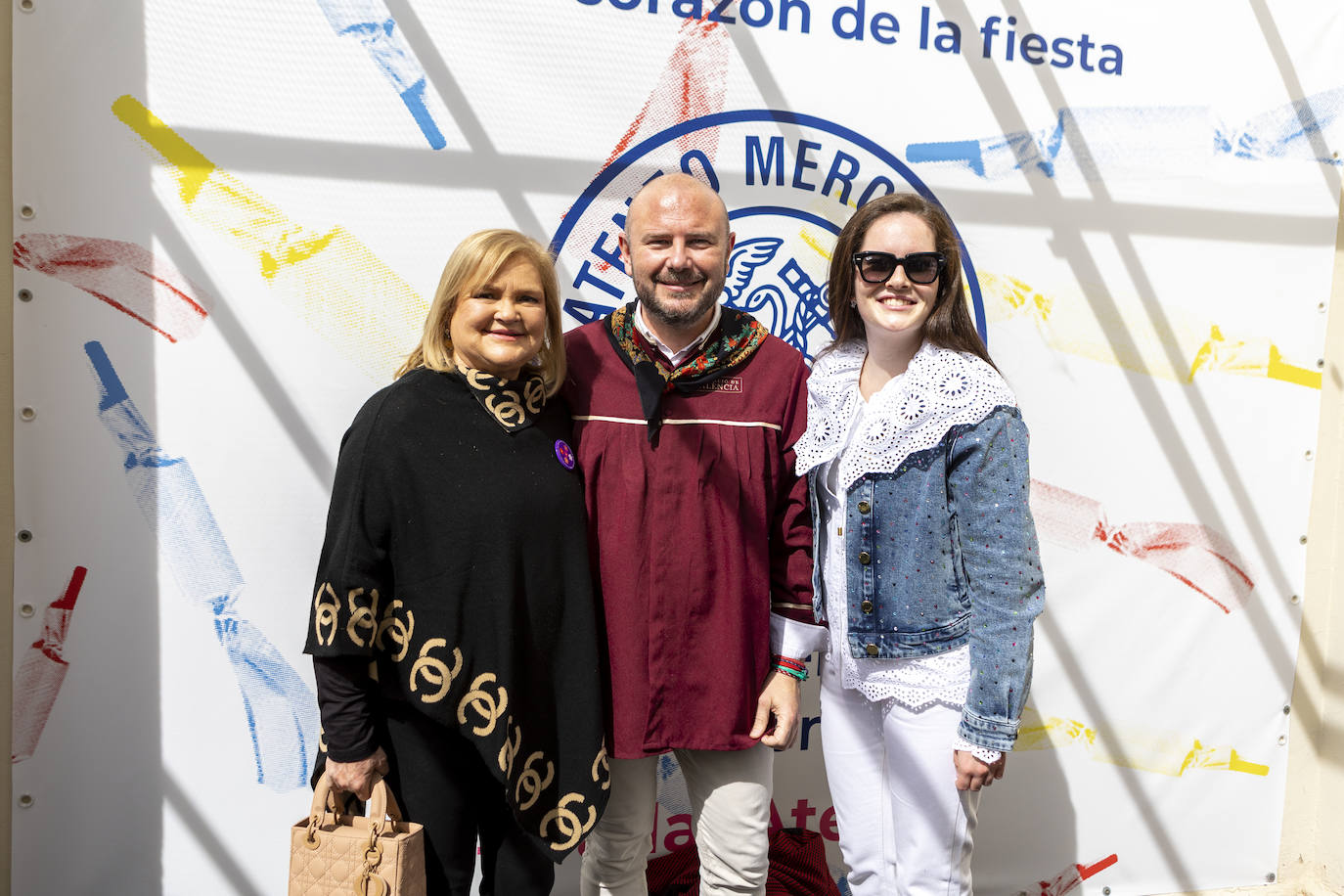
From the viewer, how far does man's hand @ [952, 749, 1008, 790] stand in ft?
5.66

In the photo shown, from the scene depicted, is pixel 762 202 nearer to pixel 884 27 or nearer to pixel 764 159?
pixel 764 159

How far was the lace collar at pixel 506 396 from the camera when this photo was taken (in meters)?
1.81

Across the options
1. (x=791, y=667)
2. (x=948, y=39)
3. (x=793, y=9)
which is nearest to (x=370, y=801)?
(x=791, y=667)

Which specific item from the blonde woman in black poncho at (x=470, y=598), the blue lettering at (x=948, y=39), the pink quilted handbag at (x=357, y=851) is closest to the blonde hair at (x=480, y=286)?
the blonde woman in black poncho at (x=470, y=598)

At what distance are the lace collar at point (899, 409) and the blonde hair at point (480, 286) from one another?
528 millimetres

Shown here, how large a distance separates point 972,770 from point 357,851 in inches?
42.7

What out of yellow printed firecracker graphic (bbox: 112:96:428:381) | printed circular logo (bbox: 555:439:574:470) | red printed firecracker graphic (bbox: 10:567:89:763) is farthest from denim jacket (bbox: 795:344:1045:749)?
red printed firecracker graphic (bbox: 10:567:89:763)

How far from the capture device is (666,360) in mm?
2002

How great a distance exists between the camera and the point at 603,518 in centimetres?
193

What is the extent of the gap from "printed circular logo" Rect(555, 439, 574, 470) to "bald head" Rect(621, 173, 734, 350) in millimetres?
320

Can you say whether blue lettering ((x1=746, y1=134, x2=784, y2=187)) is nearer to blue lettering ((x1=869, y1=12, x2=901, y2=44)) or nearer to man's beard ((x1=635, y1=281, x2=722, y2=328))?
blue lettering ((x1=869, y1=12, x2=901, y2=44))

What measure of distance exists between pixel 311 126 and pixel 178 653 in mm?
1315

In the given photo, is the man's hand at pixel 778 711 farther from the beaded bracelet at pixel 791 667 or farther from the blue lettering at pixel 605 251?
the blue lettering at pixel 605 251

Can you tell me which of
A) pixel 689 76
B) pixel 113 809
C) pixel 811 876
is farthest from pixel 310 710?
pixel 689 76
